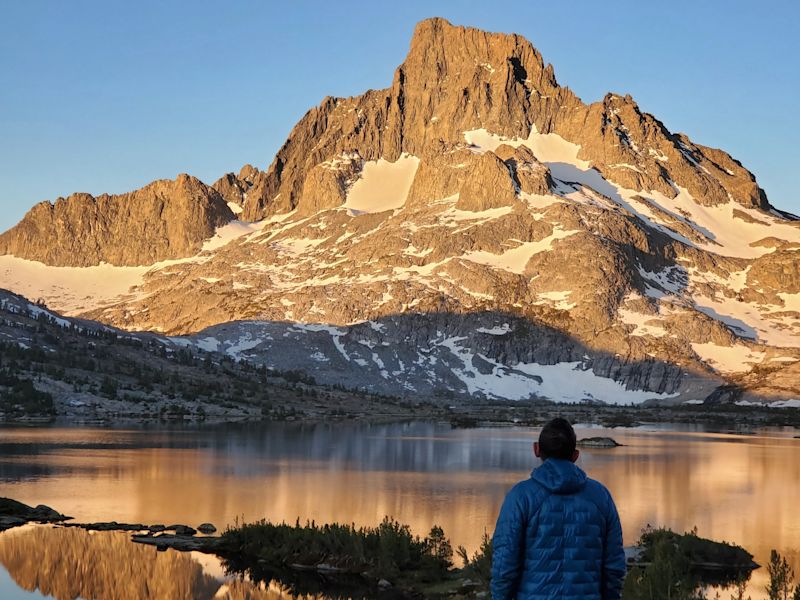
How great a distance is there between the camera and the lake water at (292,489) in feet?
123

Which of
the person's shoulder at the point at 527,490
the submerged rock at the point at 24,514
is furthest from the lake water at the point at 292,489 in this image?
the person's shoulder at the point at 527,490

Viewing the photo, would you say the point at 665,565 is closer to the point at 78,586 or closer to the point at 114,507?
the point at 78,586

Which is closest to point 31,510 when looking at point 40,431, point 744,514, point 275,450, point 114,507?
point 114,507

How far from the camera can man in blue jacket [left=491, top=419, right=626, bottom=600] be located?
11367 millimetres

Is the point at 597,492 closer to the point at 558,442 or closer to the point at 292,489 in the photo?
the point at 558,442

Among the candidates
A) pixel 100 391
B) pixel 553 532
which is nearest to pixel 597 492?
pixel 553 532

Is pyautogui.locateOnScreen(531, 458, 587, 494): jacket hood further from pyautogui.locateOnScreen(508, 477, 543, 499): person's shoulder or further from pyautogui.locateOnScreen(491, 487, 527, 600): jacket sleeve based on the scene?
pyautogui.locateOnScreen(491, 487, 527, 600): jacket sleeve

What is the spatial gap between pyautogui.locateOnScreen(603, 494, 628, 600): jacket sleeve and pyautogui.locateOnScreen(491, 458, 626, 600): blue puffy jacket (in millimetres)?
45

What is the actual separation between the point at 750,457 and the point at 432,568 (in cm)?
7665

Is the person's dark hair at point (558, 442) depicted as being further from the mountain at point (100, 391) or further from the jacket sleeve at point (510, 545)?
the mountain at point (100, 391)

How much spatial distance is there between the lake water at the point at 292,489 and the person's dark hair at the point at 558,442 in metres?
24.3

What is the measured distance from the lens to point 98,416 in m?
154

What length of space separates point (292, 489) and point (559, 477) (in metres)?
53.7

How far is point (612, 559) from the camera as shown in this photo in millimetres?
11742
